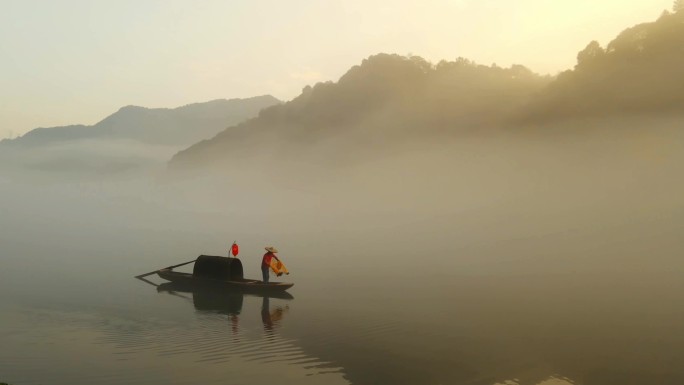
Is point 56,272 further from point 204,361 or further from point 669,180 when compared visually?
point 669,180

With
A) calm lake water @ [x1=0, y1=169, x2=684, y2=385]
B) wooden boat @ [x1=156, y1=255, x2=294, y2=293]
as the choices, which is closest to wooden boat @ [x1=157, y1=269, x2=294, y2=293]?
wooden boat @ [x1=156, y1=255, x2=294, y2=293]

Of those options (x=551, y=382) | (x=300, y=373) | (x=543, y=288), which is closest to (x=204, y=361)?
(x=300, y=373)

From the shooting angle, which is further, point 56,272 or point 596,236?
point 596,236

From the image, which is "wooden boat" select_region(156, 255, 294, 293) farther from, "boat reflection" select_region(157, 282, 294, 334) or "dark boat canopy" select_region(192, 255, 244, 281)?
"boat reflection" select_region(157, 282, 294, 334)

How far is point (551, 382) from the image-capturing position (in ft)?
69.9

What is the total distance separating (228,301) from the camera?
36688mm

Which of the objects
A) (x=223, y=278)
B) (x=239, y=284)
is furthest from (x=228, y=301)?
(x=223, y=278)

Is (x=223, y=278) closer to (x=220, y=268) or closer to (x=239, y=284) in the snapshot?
(x=220, y=268)

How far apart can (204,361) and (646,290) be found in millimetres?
41638

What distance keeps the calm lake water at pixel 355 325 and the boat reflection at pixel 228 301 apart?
186mm

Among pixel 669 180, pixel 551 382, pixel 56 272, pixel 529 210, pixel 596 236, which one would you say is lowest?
pixel 551 382

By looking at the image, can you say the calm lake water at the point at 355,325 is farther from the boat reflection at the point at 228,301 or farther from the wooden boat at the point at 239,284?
the wooden boat at the point at 239,284

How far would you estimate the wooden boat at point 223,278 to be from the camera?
38.2 m

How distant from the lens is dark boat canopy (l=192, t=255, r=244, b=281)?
3953 centimetres
